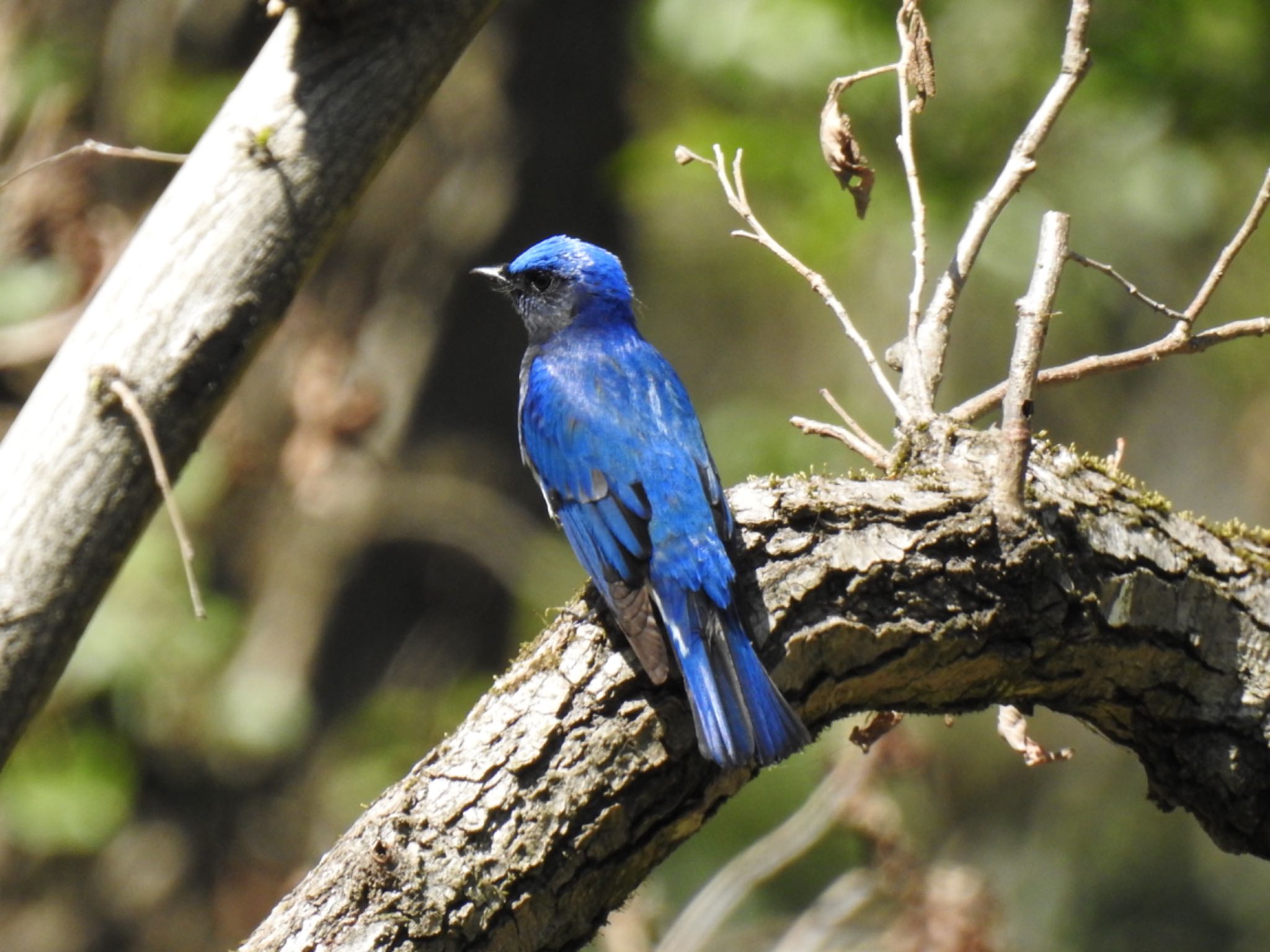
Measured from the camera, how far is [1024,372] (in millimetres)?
2434

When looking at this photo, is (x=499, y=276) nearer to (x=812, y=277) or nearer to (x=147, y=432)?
(x=812, y=277)

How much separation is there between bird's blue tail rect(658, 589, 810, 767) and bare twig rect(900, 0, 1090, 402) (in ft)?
2.19

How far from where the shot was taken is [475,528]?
20.3 feet

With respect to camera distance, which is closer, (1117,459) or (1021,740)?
(1021,740)

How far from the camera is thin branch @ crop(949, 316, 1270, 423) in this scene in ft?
8.73

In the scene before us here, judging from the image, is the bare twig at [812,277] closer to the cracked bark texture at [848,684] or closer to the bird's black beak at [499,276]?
the cracked bark texture at [848,684]

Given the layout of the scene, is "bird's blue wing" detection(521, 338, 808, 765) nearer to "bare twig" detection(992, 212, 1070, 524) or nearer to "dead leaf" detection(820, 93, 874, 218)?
"bare twig" detection(992, 212, 1070, 524)

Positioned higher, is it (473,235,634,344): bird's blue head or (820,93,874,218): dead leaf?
(473,235,634,344): bird's blue head

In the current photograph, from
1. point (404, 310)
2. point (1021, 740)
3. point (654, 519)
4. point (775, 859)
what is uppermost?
point (404, 310)

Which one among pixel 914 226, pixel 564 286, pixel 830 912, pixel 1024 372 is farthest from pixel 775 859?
pixel 1024 372

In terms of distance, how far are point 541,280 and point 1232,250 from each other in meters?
2.37

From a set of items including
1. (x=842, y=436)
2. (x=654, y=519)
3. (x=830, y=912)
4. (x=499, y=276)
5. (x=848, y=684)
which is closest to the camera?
(x=848, y=684)

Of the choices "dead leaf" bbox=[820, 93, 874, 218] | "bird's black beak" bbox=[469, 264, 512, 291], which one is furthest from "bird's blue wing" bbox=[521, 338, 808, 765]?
"dead leaf" bbox=[820, 93, 874, 218]

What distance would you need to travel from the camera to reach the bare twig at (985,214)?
9.14ft
